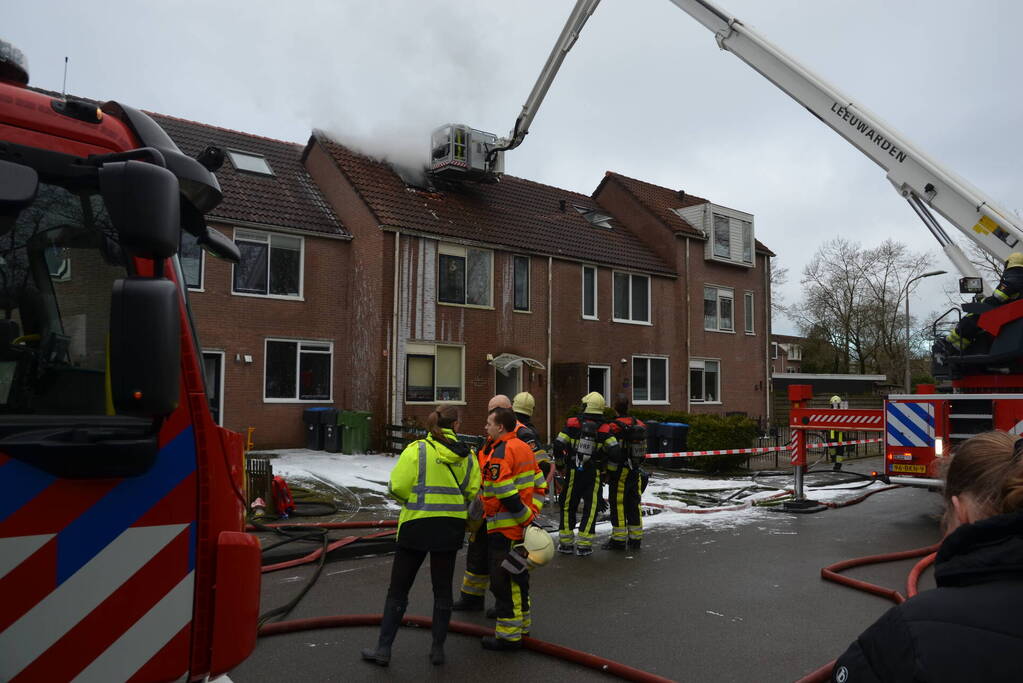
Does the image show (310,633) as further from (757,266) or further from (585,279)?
(757,266)

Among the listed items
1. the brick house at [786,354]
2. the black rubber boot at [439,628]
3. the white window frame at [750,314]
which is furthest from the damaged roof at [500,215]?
the brick house at [786,354]

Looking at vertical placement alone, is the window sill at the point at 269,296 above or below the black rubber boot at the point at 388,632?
above

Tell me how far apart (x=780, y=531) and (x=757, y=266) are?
64.9 ft

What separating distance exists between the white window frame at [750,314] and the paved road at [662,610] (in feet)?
60.2

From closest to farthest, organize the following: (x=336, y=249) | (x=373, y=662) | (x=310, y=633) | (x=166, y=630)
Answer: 1. (x=166, y=630)
2. (x=373, y=662)
3. (x=310, y=633)
4. (x=336, y=249)

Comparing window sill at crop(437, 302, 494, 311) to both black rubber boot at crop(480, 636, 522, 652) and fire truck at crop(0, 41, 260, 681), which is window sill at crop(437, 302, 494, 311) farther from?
fire truck at crop(0, 41, 260, 681)

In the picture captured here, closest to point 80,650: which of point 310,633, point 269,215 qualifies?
point 310,633

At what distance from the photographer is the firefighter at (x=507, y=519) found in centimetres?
533

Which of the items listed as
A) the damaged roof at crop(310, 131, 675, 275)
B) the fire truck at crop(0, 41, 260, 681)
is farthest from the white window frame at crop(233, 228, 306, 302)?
the fire truck at crop(0, 41, 260, 681)

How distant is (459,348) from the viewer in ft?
65.1

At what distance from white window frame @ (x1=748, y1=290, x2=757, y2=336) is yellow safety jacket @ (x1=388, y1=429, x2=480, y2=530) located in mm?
24078

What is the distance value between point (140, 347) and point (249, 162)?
19.1 m

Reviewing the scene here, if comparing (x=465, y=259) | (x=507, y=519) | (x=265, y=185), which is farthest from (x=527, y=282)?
(x=507, y=519)

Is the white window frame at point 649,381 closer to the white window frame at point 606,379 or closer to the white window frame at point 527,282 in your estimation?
the white window frame at point 606,379
